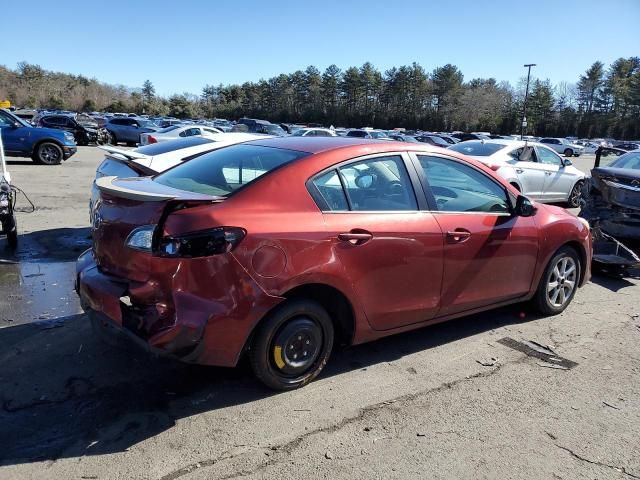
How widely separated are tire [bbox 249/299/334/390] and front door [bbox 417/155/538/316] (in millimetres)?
1096

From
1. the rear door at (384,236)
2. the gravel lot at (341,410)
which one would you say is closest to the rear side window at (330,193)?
the rear door at (384,236)

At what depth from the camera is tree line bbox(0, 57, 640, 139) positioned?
280 feet

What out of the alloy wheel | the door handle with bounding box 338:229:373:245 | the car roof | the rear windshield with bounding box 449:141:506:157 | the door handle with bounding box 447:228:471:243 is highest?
the car roof

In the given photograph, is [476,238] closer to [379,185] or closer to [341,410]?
[379,185]

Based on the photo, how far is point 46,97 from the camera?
97.8 meters

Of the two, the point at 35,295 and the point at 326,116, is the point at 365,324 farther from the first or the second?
the point at 326,116

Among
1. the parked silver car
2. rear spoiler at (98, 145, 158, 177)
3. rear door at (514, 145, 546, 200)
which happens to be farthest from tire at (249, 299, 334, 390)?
the parked silver car

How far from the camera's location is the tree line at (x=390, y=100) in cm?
8538

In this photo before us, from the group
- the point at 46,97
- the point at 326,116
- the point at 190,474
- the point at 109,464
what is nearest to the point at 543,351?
the point at 190,474

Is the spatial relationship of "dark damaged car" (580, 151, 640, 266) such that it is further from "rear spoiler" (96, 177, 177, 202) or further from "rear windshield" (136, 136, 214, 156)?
"rear spoiler" (96, 177, 177, 202)

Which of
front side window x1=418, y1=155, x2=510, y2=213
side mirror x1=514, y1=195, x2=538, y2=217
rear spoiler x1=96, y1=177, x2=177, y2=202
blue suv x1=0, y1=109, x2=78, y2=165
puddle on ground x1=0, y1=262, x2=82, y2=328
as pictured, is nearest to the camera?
rear spoiler x1=96, y1=177, x2=177, y2=202

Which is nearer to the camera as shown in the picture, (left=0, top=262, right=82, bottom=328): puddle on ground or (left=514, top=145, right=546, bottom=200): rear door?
(left=0, top=262, right=82, bottom=328): puddle on ground

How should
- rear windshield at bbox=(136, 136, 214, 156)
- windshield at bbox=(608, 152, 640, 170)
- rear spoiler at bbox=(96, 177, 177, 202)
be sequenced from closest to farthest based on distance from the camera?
rear spoiler at bbox=(96, 177, 177, 202), rear windshield at bbox=(136, 136, 214, 156), windshield at bbox=(608, 152, 640, 170)

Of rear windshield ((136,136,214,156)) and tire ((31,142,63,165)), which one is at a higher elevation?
rear windshield ((136,136,214,156))
